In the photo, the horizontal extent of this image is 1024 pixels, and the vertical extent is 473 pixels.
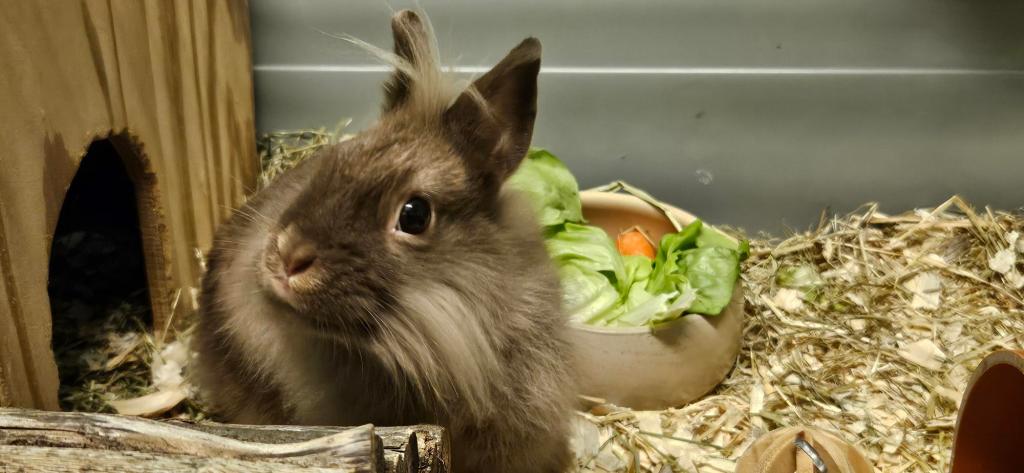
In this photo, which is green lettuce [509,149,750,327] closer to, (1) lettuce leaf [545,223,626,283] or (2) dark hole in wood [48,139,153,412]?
(1) lettuce leaf [545,223,626,283]

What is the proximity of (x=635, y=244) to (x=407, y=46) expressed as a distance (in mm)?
1825

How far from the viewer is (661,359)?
2955 millimetres

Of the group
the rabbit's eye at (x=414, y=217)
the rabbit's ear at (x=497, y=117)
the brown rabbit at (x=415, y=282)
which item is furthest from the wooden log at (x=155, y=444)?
the rabbit's ear at (x=497, y=117)

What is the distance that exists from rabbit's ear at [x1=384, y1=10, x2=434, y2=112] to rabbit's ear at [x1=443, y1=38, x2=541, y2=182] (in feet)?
0.67

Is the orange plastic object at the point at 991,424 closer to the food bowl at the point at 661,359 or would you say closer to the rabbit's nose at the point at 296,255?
the food bowl at the point at 661,359

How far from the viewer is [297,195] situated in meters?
1.88

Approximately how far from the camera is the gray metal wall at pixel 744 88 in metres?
3.66

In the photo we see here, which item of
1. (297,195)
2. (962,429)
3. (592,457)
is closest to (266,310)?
(297,195)

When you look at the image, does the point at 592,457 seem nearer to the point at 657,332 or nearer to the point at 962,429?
the point at 657,332

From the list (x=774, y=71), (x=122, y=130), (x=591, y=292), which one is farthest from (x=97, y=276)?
(x=774, y=71)

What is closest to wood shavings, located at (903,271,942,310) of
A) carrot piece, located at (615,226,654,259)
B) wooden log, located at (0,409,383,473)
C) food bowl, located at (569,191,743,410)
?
food bowl, located at (569,191,743,410)

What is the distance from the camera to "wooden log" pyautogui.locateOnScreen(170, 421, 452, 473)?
5.15ft

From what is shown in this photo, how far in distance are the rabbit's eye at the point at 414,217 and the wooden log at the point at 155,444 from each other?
0.49 meters

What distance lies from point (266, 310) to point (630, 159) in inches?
94.9
